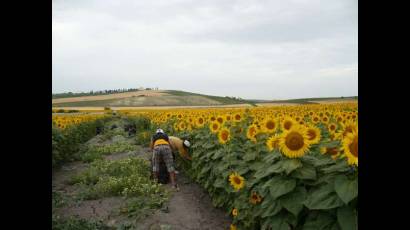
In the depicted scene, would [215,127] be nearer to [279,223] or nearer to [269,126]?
[269,126]

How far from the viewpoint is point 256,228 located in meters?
5.09

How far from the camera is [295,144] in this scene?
3.86 meters

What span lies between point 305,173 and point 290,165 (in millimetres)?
153

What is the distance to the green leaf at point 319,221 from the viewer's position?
3303mm

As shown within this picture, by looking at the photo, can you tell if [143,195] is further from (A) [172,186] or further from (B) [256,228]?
(B) [256,228]

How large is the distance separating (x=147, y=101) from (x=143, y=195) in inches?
2061

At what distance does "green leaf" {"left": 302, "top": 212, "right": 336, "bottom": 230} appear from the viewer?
3.30m

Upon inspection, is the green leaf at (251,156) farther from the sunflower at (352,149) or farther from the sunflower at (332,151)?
the sunflower at (352,149)

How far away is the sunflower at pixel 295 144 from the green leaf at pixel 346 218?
834mm

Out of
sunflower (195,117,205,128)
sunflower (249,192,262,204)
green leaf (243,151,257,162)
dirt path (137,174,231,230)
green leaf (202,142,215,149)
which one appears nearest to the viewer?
sunflower (249,192,262,204)

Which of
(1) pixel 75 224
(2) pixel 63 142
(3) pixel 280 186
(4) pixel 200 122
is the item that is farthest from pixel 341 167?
(2) pixel 63 142

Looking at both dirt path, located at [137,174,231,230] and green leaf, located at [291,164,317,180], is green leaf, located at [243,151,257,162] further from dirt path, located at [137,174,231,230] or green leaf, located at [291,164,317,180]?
green leaf, located at [291,164,317,180]

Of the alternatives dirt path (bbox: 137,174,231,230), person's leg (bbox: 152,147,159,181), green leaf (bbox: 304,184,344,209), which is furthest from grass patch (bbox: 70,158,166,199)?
green leaf (bbox: 304,184,344,209)
